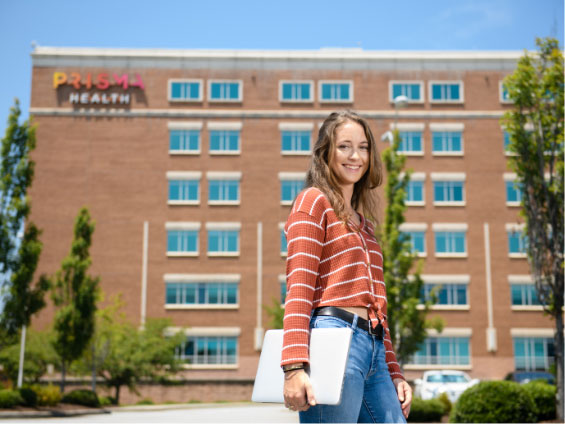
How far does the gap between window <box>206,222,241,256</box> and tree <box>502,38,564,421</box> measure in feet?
88.2

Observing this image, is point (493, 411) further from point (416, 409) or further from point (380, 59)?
point (380, 59)

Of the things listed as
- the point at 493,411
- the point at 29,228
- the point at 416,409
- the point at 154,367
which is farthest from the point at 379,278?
the point at 154,367

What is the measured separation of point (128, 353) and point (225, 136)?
1607 centimetres

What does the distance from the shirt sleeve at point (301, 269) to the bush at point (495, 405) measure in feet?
44.9

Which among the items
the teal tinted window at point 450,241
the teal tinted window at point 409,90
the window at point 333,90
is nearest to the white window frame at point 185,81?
the window at point 333,90

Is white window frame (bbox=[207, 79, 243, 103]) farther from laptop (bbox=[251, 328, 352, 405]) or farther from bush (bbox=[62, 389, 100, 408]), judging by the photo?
laptop (bbox=[251, 328, 352, 405])

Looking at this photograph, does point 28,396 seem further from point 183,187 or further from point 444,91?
point 444,91

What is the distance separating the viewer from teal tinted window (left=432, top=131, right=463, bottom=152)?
4553cm

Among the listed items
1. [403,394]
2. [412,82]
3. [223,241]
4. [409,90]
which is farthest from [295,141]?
[403,394]

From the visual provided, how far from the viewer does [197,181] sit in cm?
4450

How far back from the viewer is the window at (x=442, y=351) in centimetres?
4250

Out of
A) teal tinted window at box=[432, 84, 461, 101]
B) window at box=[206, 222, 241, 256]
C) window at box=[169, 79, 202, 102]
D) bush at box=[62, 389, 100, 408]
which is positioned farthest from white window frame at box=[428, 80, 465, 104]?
bush at box=[62, 389, 100, 408]

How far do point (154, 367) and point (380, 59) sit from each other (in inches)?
965

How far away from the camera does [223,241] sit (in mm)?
43875
